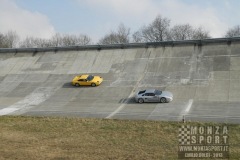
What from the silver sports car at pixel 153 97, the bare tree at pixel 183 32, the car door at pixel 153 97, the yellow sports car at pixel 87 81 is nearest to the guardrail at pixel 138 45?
the yellow sports car at pixel 87 81

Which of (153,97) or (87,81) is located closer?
(153,97)

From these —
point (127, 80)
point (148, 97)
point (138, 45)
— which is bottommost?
point (148, 97)

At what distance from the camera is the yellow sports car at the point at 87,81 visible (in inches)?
1389

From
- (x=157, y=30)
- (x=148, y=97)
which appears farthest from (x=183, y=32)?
(x=148, y=97)

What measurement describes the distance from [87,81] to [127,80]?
423cm

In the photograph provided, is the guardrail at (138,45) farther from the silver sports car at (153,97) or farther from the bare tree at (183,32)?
the bare tree at (183,32)

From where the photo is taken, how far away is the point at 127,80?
35812mm

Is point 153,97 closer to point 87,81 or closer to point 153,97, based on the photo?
point 153,97

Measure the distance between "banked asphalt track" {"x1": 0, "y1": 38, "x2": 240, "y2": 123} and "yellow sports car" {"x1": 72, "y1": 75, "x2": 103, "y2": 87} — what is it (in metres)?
0.56

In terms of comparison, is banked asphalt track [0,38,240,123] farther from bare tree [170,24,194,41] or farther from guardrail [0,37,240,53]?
bare tree [170,24,194,41]

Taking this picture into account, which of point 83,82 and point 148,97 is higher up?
point 83,82

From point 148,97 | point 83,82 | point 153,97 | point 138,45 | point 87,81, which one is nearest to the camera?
point 153,97

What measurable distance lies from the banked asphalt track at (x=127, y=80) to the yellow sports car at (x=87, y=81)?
559 mm

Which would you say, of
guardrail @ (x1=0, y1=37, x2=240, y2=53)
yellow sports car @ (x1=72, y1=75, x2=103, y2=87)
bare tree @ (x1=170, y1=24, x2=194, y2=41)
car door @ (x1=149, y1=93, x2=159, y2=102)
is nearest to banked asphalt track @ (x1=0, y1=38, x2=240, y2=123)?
guardrail @ (x1=0, y1=37, x2=240, y2=53)
